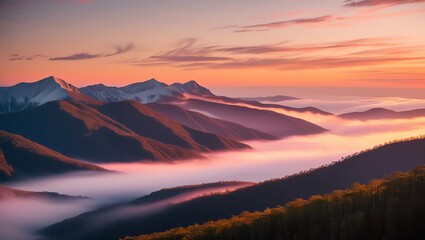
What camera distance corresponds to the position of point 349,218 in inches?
4569

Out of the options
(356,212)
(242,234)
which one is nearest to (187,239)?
(242,234)

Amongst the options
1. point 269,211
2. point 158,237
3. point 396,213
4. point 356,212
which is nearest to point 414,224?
point 396,213

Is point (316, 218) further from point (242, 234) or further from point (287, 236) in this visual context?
point (242, 234)

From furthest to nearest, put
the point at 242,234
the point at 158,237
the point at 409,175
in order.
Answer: the point at 158,237, the point at 242,234, the point at 409,175

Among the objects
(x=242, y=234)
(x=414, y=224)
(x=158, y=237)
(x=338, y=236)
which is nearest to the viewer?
(x=414, y=224)

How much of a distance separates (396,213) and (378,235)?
6.62 metres

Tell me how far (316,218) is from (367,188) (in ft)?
54.6

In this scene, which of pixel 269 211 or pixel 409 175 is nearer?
pixel 409 175

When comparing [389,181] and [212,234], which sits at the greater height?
[389,181]

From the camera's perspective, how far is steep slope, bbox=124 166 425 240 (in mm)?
109688

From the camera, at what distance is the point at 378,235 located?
110m

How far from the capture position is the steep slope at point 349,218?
10969cm

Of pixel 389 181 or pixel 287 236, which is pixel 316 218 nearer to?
pixel 287 236

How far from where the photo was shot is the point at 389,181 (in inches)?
5310
